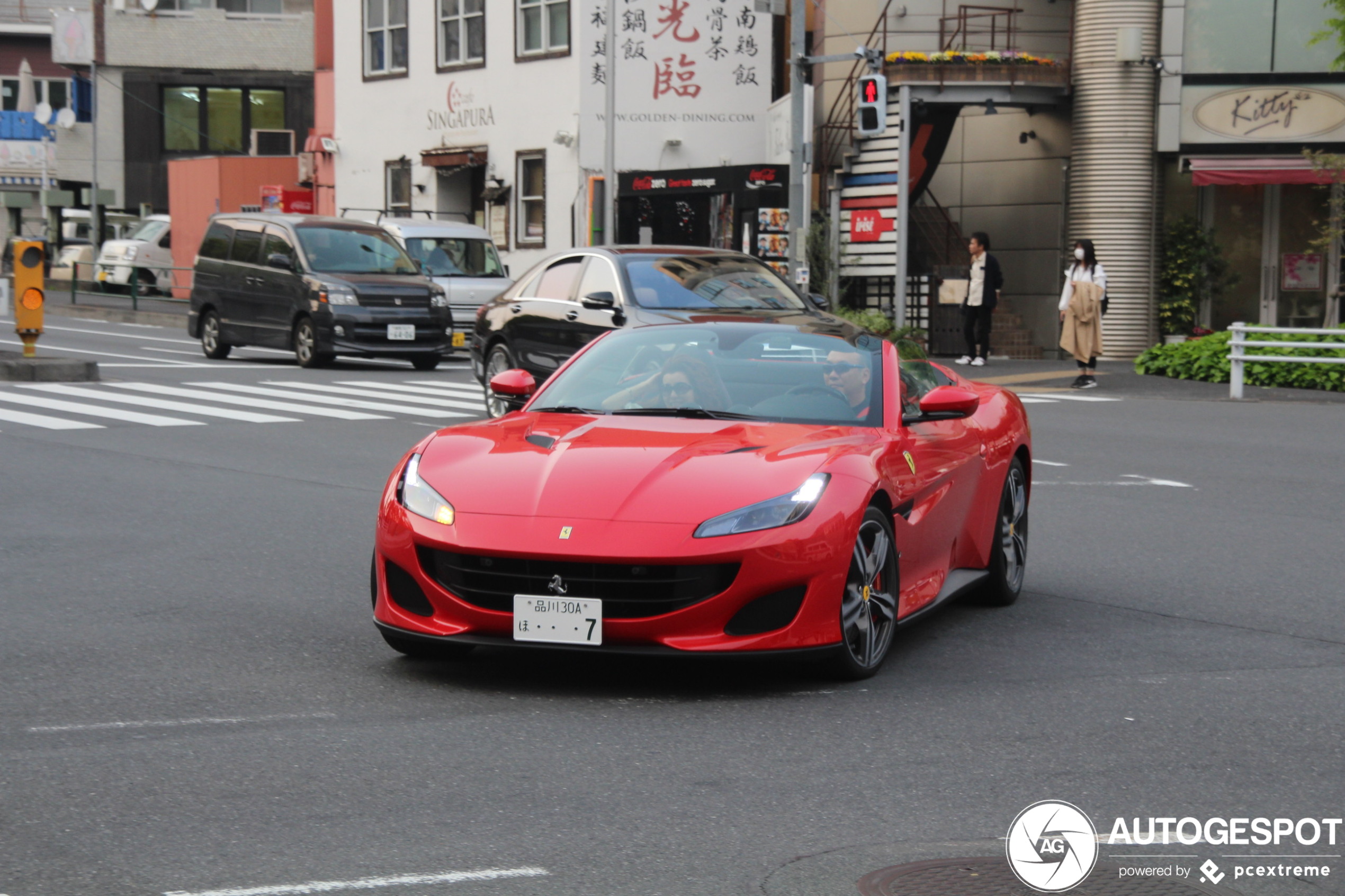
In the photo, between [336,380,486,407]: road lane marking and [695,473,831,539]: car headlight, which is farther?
[336,380,486,407]: road lane marking

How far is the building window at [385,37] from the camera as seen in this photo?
1519 inches

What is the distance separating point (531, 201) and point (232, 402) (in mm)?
18307

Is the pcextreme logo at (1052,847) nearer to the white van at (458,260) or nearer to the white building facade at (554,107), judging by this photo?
the white van at (458,260)

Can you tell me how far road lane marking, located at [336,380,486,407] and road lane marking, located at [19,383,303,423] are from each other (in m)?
2.27

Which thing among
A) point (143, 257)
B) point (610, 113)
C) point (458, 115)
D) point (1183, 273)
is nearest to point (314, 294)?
point (610, 113)

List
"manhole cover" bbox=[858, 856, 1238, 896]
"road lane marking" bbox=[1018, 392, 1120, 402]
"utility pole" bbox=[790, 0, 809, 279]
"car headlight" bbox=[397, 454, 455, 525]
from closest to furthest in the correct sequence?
"manhole cover" bbox=[858, 856, 1238, 896] < "car headlight" bbox=[397, 454, 455, 525] < "road lane marking" bbox=[1018, 392, 1120, 402] < "utility pole" bbox=[790, 0, 809, 279]

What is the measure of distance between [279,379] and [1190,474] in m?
11.5

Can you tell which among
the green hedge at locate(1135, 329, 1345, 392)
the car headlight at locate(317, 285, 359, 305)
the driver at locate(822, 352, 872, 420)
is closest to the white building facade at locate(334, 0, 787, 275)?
the green hedge at locate(1135, 329, 1345, 392)

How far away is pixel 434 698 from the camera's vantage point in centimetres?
585

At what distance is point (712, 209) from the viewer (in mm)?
31734

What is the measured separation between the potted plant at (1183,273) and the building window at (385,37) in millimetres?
18088

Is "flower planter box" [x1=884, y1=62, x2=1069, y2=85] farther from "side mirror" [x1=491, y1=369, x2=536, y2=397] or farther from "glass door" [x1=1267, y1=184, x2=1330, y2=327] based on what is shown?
"side mirror" [x1=491, y1=369, x2=536, y2=397]

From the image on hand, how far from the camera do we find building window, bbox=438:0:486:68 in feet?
119

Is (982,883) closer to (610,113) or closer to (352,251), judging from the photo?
(352,251)
